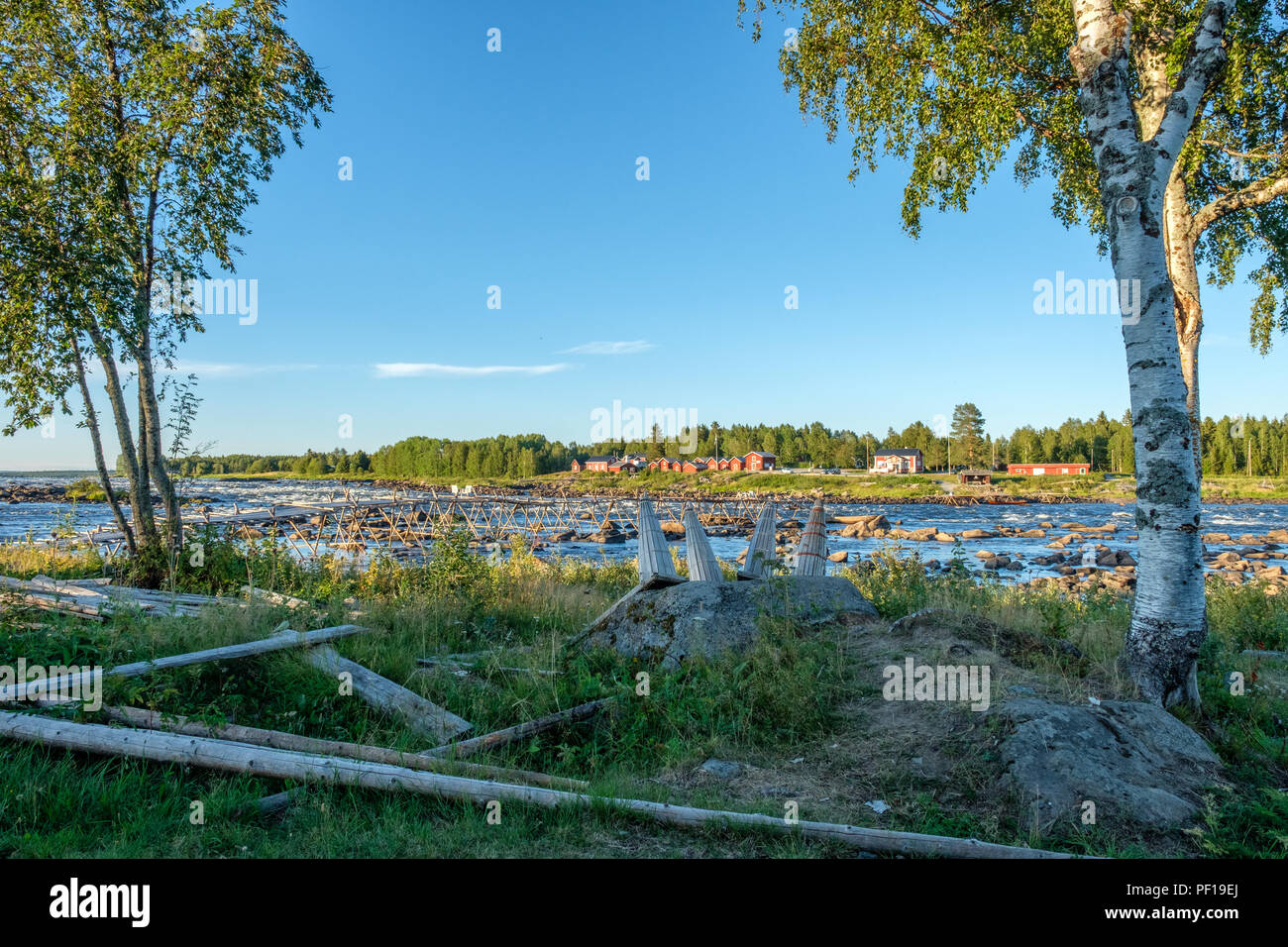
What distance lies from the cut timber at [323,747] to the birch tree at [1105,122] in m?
5.11

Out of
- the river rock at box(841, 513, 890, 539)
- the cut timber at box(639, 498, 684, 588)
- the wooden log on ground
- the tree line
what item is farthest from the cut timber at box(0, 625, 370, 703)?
the tree line

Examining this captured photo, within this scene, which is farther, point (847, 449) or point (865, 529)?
point (847, 449)

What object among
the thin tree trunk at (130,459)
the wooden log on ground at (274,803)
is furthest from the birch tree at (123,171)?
the wooden log on ground at (274,803)

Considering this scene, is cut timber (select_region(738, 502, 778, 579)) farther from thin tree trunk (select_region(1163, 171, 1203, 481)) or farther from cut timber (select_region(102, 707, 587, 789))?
thin tree trunk (select_region(1163, 171, 1203, 481))

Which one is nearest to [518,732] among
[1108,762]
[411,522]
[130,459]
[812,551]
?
[1108,762]

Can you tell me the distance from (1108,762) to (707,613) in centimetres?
350

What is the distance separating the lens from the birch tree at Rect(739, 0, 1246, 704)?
17.4ft

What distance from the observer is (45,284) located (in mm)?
9828

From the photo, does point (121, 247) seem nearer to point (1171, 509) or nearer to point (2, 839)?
point (2, 839)

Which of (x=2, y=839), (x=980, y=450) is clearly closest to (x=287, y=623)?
(x=2, y=839)

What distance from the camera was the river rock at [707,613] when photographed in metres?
6.45

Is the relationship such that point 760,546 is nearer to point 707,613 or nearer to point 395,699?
point 707,613

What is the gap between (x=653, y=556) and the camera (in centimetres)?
928
